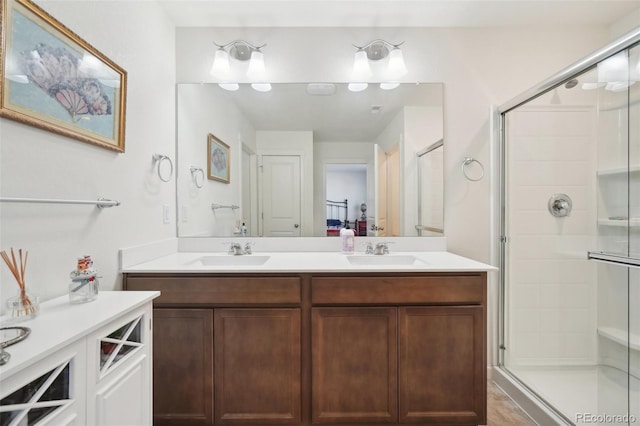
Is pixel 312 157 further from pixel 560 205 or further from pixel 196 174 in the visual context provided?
pixel 560 205

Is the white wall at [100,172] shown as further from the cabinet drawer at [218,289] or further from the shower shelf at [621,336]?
the shower shelf at [621,336]

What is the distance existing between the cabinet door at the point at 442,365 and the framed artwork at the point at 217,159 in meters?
1.49

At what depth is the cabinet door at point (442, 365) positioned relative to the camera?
4.79 feet

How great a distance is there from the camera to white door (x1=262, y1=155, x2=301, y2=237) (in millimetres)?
2066

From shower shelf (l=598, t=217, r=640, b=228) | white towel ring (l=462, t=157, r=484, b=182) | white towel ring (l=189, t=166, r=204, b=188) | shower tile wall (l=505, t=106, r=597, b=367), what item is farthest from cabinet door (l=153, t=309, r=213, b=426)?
shower shelf (l=598, t=217, r=640, b=228)

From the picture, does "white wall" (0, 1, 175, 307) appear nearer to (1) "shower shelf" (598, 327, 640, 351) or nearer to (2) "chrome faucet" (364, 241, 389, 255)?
(2) "chrome faucet" (364, 241, 389, 255)

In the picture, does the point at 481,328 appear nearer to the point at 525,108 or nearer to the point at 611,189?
the point at 611,189

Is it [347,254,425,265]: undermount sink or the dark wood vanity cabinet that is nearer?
the dark wood vanity cabinet

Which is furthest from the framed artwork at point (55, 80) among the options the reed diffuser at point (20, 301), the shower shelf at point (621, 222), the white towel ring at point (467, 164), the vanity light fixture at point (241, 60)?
the shower shelf at point (621, 222)

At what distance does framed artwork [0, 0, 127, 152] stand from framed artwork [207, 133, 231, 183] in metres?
0.67

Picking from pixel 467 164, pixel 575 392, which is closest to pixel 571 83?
pixel 467 164

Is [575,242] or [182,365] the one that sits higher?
[575,242]

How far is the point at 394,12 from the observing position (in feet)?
6.24

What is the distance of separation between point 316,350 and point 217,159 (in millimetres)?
1439
